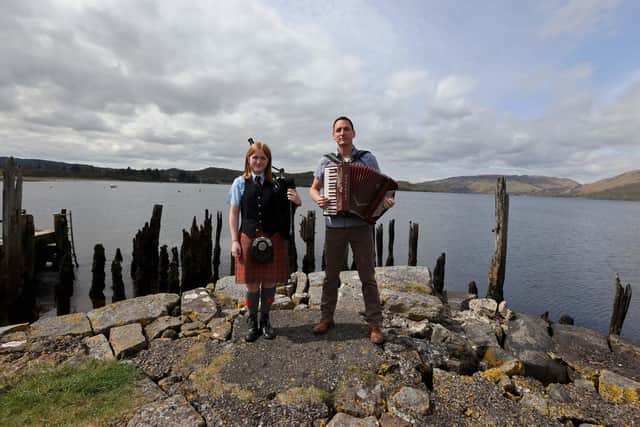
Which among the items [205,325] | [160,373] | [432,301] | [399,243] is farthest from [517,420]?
[399,243]

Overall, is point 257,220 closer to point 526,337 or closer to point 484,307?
point 526,337

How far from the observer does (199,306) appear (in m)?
5.96

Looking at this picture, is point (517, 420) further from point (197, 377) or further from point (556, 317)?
point (556, 317)

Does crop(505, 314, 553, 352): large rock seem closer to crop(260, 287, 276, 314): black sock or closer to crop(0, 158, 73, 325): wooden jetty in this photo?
crop(260, 287, 276, 314): black sock

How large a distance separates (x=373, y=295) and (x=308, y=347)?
1.15 m

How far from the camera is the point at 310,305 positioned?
6336 mm

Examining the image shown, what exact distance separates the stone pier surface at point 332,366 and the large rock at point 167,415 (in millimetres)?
13

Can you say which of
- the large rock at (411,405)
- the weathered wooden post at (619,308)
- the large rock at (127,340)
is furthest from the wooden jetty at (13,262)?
the weathered wooden post at (619,308)

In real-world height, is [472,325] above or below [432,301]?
below

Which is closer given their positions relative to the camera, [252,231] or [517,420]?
[517,420]

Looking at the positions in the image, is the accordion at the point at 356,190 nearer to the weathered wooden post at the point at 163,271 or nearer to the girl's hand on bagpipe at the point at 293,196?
the girl's hand on bagpipe at the point at 293,196

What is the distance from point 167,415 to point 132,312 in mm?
2913

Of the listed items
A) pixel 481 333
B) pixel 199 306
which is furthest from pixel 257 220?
pixel 481 333

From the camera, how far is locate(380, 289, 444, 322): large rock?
20.1ft
